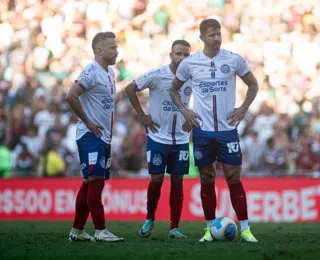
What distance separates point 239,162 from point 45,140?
11.3m

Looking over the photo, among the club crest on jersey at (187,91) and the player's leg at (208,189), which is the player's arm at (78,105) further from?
the club crest on jersey at (187,91)

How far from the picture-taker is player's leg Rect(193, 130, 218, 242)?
1056 centimetres

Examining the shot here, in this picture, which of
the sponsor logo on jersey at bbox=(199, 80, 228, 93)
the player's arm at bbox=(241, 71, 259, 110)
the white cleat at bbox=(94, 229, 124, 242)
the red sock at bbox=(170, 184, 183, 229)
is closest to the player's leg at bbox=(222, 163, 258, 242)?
the player's arm at bbox=(241, 71, 259, 110)

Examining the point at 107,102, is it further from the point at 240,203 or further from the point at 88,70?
the point at 240,203

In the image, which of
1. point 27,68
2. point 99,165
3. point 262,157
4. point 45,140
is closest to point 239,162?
point 99,165

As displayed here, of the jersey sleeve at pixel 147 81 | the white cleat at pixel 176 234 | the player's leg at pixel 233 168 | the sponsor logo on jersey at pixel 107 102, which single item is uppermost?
the jersey sleeve at pixel 147 81

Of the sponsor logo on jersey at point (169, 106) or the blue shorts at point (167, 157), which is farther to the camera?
the sponsor logo on jersey at point (169, 106)

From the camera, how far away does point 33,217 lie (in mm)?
19625

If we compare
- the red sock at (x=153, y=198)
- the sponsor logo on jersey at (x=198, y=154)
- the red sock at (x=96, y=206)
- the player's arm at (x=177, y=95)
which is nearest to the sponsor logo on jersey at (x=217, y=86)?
the player's arm at (x=177, y=95)

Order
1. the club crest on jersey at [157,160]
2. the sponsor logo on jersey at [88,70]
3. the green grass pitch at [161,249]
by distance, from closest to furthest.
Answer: the green grass pitch at [161,249] → the sponsor logo on jersey at [88,70] → the club crest on jersey at [157,160]

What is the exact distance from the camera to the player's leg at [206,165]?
10562mm

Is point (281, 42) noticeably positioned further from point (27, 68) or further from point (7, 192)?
point (7, 192)

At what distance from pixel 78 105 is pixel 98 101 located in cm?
41

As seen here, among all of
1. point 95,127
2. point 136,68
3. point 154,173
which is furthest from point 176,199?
point 136,68
